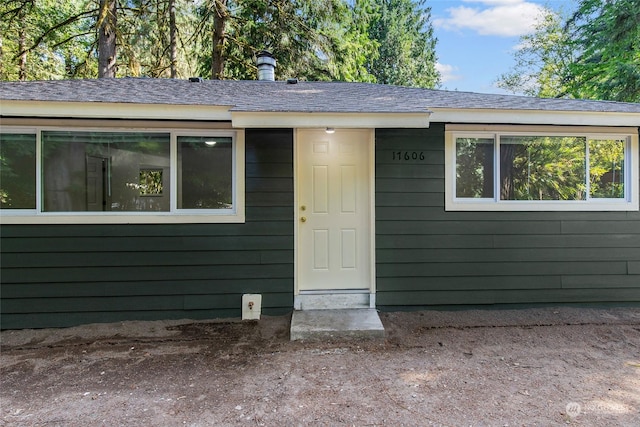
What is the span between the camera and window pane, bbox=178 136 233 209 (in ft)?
12.0

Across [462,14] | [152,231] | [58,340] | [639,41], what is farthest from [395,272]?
[462,14]

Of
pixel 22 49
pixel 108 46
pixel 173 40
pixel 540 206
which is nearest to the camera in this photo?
pixel 540 206

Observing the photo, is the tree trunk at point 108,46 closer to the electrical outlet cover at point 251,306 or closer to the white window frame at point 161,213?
the white window frame at point 161,213

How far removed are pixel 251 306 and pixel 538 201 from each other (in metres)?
3.51

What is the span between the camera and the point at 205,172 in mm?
3695

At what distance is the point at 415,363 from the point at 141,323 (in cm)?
279

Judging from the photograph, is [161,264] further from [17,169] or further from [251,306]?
[17,169]

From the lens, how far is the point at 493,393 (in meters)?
2.36

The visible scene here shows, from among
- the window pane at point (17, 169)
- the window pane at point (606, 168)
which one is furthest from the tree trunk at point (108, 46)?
the window pane at point (606, 168)

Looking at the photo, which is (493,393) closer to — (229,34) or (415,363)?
(415,363)

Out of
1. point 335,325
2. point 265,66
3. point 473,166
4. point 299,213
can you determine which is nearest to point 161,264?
point 299,213

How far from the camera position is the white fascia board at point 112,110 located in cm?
320

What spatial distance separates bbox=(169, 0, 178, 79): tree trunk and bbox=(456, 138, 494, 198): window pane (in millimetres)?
8343

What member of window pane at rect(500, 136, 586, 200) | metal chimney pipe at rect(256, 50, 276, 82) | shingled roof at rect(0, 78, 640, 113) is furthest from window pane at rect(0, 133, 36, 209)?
window pane at rect(500, 136, 586, 200)
